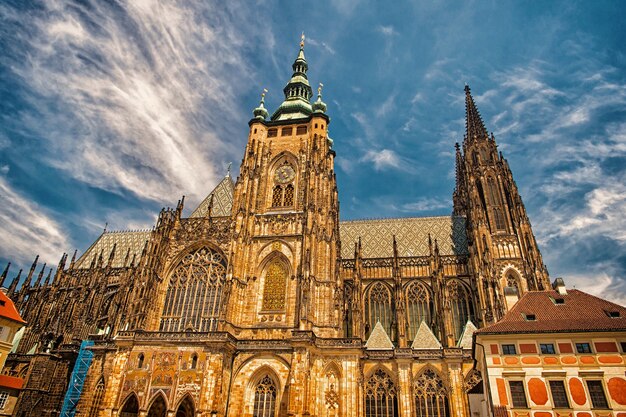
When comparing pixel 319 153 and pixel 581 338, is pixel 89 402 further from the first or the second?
pixel 581 338

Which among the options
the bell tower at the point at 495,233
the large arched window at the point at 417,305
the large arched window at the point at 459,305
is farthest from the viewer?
the large arched window at the point at 417,305

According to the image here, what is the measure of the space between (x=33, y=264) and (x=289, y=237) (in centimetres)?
2999

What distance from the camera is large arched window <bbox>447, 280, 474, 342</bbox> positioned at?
3509 cm

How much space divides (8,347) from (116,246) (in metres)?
16.4

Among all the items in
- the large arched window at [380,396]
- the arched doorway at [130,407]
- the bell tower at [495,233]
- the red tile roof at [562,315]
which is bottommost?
the arched doorway at [130,407]

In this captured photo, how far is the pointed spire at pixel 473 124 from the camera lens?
4322 centimetres

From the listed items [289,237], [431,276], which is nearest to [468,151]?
[431,276]

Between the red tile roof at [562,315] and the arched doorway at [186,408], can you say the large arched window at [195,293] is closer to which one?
the arched doorway at [186,408]

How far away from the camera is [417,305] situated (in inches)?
1449

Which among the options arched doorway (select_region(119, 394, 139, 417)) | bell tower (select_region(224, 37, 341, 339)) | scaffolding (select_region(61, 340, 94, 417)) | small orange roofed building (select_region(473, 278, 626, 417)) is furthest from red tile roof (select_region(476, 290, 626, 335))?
scaffolding (select_region(61, 340, 94, 417))

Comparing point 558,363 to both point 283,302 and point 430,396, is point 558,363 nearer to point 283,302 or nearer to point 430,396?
point 430,396

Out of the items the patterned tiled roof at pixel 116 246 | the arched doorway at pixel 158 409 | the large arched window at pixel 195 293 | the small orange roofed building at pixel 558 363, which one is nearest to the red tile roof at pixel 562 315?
the small orange roofed building at pixel 558 363

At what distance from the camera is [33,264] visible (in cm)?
4388

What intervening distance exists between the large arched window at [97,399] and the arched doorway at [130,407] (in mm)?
3511
